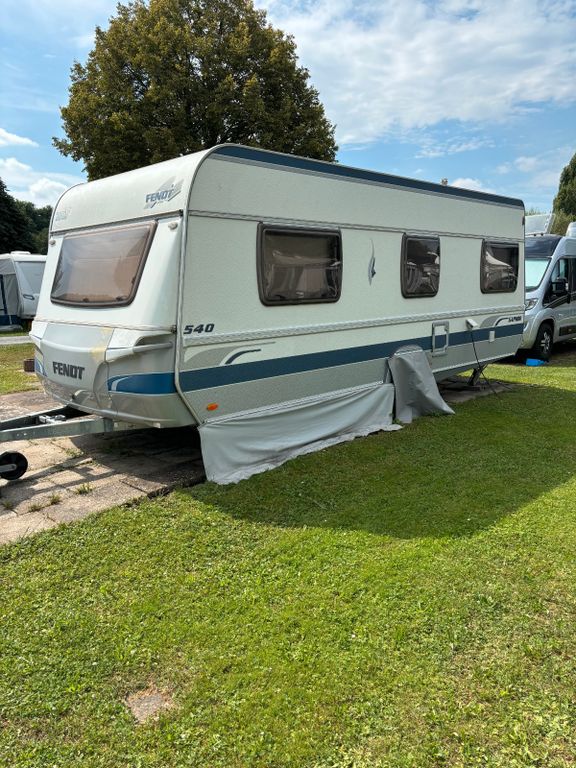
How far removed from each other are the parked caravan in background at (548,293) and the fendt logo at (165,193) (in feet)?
27.7

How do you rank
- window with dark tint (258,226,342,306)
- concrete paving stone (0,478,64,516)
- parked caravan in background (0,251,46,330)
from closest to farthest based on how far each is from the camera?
concrete paving stone (0,478,64,516) → window with dark tint (258,226,342,306) → parked caravan in background (0,251,46,330)

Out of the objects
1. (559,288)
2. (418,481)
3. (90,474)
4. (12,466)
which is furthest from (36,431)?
(559,288)

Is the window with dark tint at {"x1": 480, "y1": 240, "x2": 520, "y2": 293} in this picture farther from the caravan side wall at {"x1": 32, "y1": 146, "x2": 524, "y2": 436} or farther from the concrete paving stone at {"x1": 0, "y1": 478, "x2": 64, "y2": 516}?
the concrete paving stone at {"x1": 0, "y1": 478, "x2": 64, "y2": 516}

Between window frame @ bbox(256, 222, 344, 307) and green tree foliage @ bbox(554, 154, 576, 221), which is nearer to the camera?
window frame @ bbox(256, 222, 344, 307)

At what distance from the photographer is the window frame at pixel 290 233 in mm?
4832

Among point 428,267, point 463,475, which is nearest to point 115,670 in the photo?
point 463,475

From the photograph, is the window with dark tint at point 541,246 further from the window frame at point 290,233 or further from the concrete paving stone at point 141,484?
the concrete paving stone at point 141,484

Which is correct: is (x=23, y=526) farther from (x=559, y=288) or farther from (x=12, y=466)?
(x=559, y=288)

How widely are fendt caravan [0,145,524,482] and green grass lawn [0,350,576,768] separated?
84 centimetres

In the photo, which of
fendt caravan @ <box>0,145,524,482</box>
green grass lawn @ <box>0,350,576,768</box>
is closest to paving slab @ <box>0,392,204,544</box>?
green grass lawn @ <box>0,350,576,768</box>

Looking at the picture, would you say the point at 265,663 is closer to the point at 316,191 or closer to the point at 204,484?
the point at 204,484

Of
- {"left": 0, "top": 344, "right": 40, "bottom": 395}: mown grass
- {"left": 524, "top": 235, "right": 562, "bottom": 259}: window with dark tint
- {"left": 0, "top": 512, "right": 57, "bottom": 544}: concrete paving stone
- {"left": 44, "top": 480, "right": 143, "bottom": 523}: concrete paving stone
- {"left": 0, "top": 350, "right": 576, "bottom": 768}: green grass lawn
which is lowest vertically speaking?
{"left": 0, "top": 350, "right": 576, "bottom": 768}: green grass lawn

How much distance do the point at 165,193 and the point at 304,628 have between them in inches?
128

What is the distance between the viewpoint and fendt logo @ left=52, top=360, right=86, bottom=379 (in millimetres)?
4786
